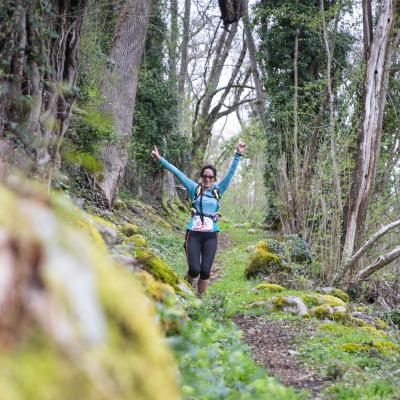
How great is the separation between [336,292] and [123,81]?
698 cm

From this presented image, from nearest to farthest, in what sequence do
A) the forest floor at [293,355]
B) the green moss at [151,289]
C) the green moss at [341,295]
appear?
the green moss at [151,289], the forest floor at [293,355], the green moss at [341,295]

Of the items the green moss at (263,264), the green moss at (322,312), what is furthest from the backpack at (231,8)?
the green moss at (322,312)

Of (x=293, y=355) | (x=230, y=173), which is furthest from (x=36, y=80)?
(x=293, y=355)

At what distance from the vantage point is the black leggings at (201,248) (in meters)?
7.64

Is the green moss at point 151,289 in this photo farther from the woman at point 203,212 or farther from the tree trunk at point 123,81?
the tree trunk at point 123,81

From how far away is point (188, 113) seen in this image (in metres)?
31.2

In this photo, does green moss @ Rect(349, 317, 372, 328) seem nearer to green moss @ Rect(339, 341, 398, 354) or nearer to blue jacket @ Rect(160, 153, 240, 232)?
A: green moss @ Rect(339, 341, 398, 354)

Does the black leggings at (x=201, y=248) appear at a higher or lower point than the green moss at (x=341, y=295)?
higher

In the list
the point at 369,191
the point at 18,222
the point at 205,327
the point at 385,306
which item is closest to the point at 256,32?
the point at 369,191

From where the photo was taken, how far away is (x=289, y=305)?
8.04 m

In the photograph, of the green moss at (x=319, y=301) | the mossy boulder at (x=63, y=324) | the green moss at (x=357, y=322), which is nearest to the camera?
the mossy boulder at (x=63, y=324)

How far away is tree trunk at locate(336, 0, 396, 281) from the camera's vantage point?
11219 millimetres

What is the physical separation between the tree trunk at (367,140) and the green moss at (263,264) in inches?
67.2

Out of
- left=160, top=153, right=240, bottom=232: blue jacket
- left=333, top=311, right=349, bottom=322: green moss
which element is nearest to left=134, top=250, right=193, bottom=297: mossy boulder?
left=160, top=153, right=240, bottom=232: blue jacket
